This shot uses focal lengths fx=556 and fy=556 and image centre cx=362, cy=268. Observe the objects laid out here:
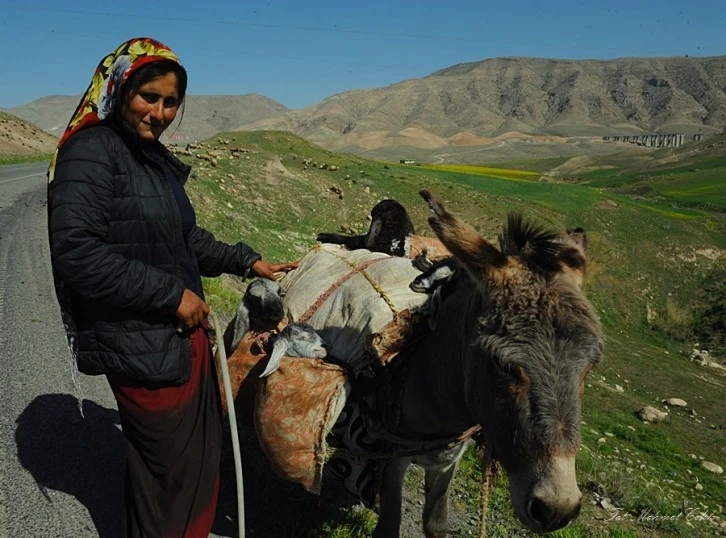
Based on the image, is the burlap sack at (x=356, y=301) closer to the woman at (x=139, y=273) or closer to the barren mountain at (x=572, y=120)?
the woman at (x=139, y=273)

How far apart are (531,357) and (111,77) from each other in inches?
78.7

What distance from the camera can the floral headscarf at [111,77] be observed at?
7.43 ft

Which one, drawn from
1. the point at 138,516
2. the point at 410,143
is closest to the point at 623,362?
the point at 138,516

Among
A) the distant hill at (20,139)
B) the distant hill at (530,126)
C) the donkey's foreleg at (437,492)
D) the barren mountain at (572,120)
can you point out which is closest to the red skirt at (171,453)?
the donkey's foreleg at (437,492)

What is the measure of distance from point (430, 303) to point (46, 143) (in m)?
51.4

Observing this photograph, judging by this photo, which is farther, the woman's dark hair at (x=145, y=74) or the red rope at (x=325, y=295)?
the red rope at (x=325, y=295)

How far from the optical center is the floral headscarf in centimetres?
226

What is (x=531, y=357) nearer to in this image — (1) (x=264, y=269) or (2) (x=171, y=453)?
(2) (x=171, y=453)

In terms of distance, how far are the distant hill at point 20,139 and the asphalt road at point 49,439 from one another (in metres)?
34.6

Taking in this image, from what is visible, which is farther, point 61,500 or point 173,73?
point 61,500

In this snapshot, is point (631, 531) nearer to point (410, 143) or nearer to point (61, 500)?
point (61, 500)

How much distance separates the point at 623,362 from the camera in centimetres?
1711

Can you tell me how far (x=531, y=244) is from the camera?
2314 mm

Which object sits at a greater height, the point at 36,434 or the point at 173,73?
the point at 173,73
